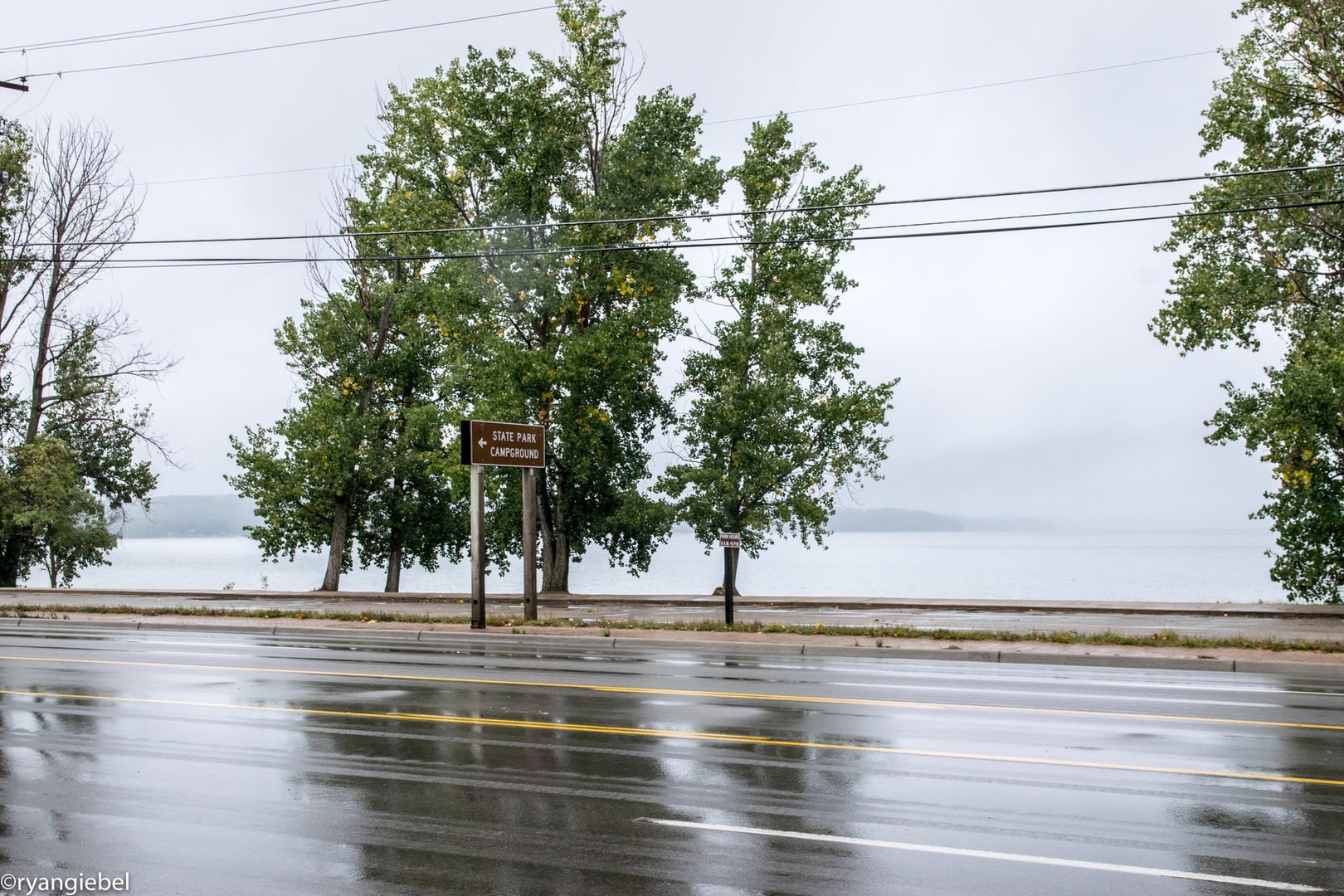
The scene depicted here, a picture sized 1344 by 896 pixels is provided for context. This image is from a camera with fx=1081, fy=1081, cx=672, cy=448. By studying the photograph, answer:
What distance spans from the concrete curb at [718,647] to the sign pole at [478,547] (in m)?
0.95

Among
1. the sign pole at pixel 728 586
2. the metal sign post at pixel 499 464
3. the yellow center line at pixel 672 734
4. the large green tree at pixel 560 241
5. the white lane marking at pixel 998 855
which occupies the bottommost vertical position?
the white lane marking at pixel 998 855

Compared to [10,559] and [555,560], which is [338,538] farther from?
[10,559]

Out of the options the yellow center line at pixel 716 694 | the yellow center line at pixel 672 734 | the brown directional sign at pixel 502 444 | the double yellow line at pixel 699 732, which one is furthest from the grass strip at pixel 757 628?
the yellow center line at pixel 672 734

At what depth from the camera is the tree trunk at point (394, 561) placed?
43281 millimetres

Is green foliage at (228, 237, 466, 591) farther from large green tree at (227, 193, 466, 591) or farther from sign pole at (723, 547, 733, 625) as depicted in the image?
sign pole at (723, 547, 733, 625)

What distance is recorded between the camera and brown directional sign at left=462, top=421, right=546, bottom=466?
70.6 feet

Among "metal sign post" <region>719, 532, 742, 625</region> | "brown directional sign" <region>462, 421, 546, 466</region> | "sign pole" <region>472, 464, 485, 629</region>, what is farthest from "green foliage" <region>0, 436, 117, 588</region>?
"metal sign post" <region>719, 532, 742, 625</region>

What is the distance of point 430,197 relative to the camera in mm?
33750

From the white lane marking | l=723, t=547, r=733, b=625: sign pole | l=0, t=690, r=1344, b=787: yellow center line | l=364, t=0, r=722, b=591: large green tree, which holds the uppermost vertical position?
l=364, t=0, r=722, b=591: large green tree

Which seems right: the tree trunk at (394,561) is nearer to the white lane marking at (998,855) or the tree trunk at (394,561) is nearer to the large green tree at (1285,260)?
the large green tree at (1285,260)

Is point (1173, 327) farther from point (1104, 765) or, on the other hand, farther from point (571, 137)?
point (1104, 765)

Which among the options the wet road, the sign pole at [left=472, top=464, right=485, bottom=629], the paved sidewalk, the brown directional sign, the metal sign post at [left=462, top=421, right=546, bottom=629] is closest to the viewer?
the wet road

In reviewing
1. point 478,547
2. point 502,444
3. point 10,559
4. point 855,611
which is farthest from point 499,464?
point 10,559

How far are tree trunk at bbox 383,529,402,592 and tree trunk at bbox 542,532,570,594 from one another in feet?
31.1
